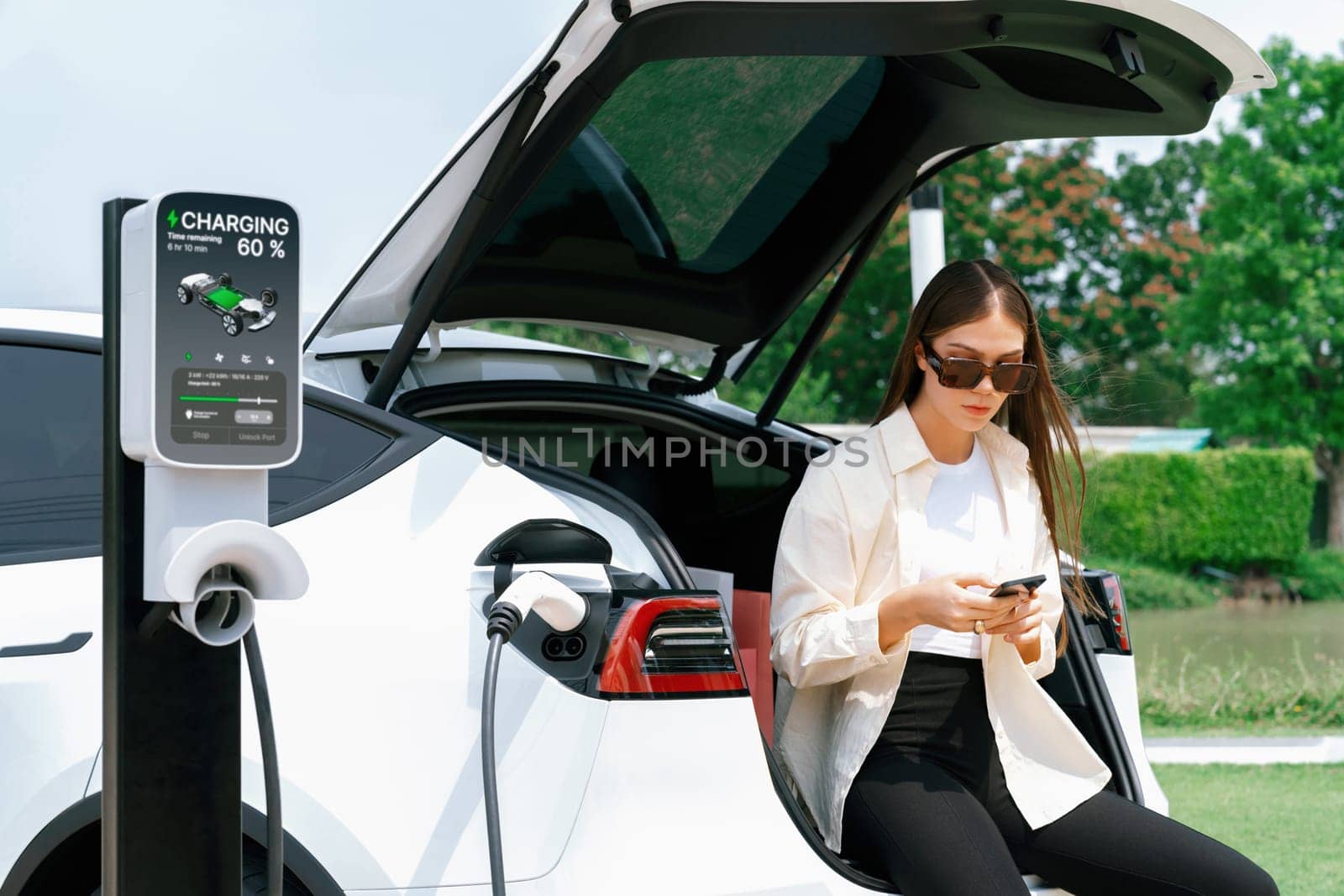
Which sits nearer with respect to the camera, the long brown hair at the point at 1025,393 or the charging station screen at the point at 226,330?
the charging station screen at the point at 226,330

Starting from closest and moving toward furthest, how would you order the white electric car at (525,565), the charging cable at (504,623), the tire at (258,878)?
the charging cable at (504,623) < the white electric car at (525,565) < the tire at (258,878)

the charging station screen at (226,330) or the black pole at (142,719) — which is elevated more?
the charging station screen at (226,330)

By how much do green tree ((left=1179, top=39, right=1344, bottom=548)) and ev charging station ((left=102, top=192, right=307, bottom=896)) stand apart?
909 inches

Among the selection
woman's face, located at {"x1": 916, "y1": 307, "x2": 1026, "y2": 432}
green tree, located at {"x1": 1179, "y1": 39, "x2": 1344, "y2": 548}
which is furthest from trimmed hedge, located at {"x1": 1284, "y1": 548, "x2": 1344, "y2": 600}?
woman's face, located at {"x1": 916, "y1": 307, "x2": 1026, "y2": 432}

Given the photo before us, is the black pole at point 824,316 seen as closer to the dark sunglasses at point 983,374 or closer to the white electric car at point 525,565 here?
the white electric car at point 525,565

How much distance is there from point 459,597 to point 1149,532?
61.5 ft

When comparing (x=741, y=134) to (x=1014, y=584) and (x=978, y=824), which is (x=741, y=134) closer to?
(x=1014, y=584)

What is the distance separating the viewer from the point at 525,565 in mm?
2049

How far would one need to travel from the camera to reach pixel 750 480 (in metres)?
3.60

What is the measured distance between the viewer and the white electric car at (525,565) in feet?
6.42

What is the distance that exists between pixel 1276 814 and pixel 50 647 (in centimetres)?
485

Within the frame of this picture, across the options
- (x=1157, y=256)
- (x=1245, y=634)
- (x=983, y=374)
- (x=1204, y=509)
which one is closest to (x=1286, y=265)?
(x=1204, y=509)

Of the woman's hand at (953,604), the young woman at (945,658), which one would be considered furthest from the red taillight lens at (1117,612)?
the woman's hand at (953,604)

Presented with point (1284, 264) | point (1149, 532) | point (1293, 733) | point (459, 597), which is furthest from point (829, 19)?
point (1284, 264)
